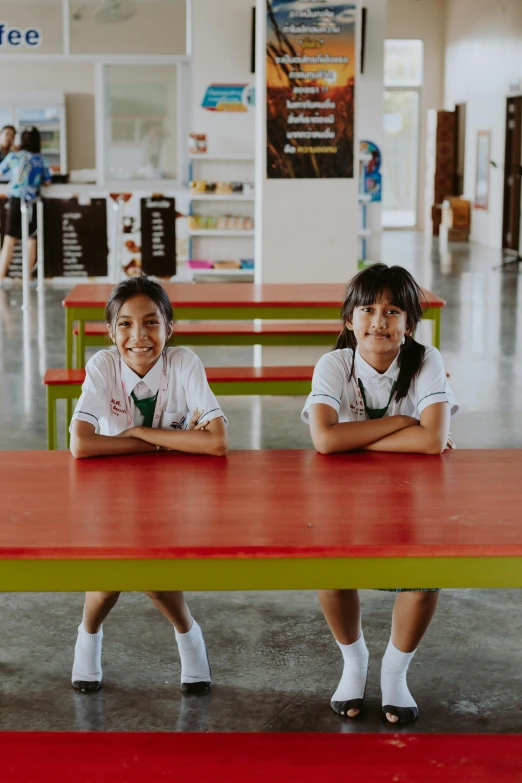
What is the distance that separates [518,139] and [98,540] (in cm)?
1423

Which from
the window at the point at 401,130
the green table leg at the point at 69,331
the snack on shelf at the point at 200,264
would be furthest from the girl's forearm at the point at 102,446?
the window at the point at 401,130

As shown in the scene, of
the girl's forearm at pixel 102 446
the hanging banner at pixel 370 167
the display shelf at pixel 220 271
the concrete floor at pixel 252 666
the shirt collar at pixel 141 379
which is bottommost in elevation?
the concrete floor at pixel 252 666

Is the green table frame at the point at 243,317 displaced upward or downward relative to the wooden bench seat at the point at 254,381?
upward

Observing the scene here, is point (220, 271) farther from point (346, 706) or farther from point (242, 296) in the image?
point (346, 706)

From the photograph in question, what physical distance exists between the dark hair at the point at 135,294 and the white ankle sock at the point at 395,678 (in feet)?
3.17

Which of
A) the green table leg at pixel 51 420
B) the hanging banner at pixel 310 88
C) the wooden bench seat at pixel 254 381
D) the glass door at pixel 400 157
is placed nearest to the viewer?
the green table leg at pixel 51 420

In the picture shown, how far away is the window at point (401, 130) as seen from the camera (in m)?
19.8

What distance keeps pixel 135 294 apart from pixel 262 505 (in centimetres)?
85

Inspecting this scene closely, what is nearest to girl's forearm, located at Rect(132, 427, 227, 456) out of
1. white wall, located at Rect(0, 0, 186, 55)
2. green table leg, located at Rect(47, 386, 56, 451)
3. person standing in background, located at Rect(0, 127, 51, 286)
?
green table leg, located at Rect(47, 386, 56, 451)

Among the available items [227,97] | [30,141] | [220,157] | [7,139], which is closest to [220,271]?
[220,157]

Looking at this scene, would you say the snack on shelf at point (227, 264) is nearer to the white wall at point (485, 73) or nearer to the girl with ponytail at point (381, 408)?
the white wall at point (485, 73)

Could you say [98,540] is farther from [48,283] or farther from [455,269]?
[455,269]

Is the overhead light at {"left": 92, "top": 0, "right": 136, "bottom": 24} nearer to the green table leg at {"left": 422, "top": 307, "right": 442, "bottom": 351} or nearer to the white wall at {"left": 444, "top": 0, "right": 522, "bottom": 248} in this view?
the white wall at {"left": 444, "top": 0, "right": 522, "bottom": 248}

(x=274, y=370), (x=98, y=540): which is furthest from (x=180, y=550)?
(x=274, y=370)
